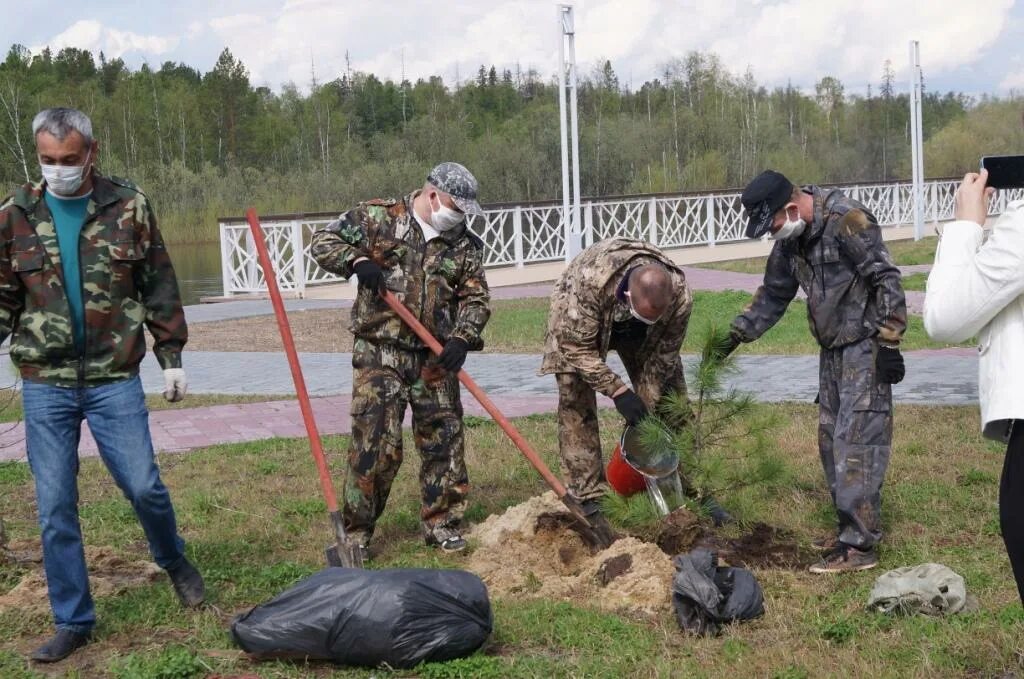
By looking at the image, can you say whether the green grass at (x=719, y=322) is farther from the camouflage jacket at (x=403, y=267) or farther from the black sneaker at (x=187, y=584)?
the black sneaker at (x=187, y=584)

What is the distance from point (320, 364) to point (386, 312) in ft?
21.4

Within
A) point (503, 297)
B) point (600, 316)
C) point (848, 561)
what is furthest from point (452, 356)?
point (503, 297)

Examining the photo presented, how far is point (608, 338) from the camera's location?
5.71 m

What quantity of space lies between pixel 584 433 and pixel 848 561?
1438 mm

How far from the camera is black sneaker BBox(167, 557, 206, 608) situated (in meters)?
4.71

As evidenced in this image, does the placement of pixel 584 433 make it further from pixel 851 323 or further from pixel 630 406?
pixel 851 323

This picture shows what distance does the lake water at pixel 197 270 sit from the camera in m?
23.5

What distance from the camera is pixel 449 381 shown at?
5.66 m

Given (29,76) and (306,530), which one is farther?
(29,76)

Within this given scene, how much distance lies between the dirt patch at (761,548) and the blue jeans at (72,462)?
2423 mm

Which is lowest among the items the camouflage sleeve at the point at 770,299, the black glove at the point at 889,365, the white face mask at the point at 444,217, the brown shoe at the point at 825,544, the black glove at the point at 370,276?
the brown shoe at the point at 825,544

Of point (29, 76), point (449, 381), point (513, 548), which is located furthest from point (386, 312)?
point (29, 76)

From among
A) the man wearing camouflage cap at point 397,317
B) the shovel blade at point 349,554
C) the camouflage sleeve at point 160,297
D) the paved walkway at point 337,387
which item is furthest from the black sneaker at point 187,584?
the paved walkway at point 337,387

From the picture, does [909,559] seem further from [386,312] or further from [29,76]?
[29,76]
